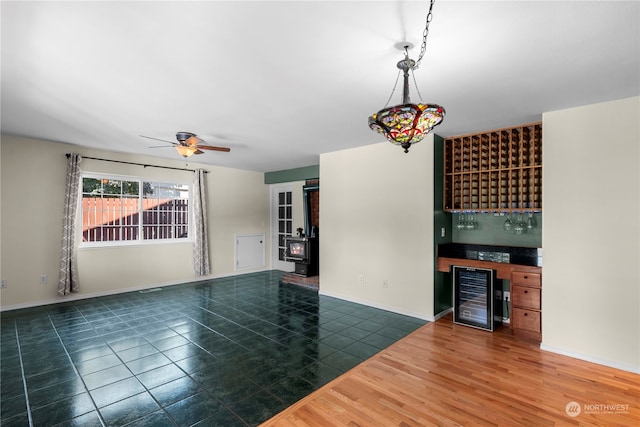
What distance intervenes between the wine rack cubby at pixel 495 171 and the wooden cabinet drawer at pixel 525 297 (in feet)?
3.12

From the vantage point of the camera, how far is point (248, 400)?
2307 millimetres

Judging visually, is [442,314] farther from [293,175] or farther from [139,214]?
[139,214]

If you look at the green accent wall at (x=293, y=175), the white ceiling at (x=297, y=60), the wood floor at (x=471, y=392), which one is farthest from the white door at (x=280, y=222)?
the wood floor at (x=471, y=392)

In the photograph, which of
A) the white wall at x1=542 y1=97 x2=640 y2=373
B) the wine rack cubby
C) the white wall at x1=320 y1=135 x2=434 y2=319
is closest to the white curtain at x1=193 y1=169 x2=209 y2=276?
the white wall at x1=320 y1=135 x2=434 y2=319

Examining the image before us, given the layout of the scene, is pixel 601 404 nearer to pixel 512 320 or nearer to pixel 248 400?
pixel 512 320

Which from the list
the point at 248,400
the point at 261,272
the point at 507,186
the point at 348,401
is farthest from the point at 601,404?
the point at 261,272

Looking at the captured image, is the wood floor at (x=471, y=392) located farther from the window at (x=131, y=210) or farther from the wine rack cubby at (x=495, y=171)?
the window at (x=131, y=210)

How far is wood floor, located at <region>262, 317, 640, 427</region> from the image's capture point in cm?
210

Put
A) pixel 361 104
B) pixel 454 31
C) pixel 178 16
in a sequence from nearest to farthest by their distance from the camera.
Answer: pixel 178 16 < pixel 454 31 < pixel 361 104

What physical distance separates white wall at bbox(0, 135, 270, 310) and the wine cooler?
495 cm

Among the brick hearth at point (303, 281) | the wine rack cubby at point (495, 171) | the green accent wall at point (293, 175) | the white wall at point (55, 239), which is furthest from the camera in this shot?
the green accent wall at point (293, 175)

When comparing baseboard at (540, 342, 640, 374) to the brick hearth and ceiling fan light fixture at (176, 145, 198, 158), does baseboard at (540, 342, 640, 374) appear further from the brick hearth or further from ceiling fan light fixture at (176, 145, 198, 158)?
ceiling fan light fixture at (176, 145, 198, 158)

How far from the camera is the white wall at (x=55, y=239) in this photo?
4.43m

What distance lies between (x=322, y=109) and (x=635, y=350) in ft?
12.3
